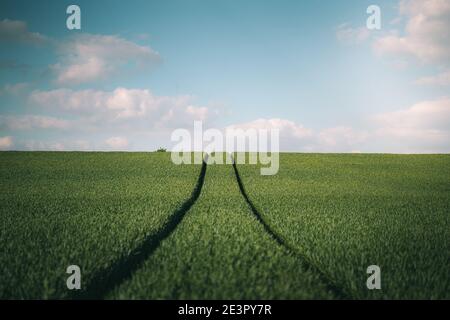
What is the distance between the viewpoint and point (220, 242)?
22.9 feet

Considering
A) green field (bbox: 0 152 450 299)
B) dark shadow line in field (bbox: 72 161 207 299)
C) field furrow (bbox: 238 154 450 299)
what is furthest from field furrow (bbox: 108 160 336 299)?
field furrow (bbox: 238 154 450 299)

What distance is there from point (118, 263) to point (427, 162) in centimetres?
3607

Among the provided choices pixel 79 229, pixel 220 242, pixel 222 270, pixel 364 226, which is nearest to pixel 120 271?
pixel 222 270

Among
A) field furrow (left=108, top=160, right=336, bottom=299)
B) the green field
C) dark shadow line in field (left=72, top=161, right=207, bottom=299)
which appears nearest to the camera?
field furrow (left=108, top=160, right=336, bottom=299)

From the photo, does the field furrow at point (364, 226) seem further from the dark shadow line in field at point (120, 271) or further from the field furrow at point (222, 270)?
the dark shadow line in field at point (120, 271)

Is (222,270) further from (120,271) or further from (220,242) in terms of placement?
(120,271)

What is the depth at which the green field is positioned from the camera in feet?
15.8

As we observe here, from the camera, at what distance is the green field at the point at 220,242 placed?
15.8 feet

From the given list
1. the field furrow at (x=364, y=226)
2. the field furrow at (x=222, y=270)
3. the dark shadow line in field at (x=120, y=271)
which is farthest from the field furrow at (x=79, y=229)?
the field furrow at (x=364, y=226)

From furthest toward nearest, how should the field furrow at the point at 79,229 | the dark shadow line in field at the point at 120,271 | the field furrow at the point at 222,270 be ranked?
the field furrow at the point at 79,229 → the dark shadow line in field at the point at 120,271 → the field furrow at the point at 222,270

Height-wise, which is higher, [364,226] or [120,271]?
[364,226]

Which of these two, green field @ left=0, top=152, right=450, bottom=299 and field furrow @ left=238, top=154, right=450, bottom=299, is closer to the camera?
green field @ left=0, top=152, right=450, bottom=299

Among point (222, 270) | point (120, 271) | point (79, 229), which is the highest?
point (79, 229)

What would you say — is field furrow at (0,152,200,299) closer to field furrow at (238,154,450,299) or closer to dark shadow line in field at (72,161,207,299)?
dark shadow line in field at (72,161,207,299)
